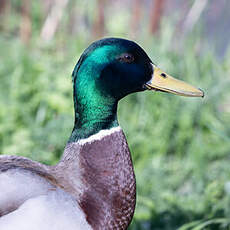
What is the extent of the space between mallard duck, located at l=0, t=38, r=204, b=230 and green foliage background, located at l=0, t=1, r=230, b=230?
0.67 m

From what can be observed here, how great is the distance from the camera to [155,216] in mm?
3230

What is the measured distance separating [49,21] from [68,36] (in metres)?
0.24

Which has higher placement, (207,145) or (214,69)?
(214,69)

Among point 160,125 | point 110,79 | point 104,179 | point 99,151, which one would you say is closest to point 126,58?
point 110,79

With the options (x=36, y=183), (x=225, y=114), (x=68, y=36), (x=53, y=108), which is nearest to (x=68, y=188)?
(x=36, y=183)

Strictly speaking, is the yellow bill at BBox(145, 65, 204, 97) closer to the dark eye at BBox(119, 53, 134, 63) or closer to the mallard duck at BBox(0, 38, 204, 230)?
the mallard duck at BBox(0, 38, 204, 230)

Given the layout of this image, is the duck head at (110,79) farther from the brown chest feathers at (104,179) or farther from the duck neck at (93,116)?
the brown chest feathers at (104,179)

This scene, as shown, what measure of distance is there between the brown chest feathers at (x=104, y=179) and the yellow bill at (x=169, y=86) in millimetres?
255

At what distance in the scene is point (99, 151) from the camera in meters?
2.38

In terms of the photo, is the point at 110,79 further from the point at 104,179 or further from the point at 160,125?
the point at 160,125

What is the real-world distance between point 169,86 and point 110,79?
0.26 metres

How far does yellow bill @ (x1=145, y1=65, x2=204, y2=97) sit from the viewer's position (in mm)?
2363

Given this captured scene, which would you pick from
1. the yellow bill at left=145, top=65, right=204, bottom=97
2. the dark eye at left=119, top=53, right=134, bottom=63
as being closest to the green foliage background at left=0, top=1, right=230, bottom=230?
the yellow bill at left=145, top=65, right=204, bottom=97

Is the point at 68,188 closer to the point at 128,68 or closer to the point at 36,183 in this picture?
the point at 36,183
